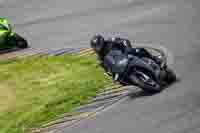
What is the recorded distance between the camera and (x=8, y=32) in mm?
22641

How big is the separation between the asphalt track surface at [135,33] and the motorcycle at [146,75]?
1.02 feet

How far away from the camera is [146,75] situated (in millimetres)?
16922

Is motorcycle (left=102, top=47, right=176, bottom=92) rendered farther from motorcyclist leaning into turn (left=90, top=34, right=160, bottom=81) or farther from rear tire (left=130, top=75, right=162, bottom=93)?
motorcyclist leaning into turn (left=90, top=34, right=160, bottom=81)

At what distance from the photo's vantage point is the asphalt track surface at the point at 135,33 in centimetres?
1519

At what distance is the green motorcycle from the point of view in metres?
22.7

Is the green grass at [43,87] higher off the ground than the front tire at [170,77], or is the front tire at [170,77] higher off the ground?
the front tire at [170,77]

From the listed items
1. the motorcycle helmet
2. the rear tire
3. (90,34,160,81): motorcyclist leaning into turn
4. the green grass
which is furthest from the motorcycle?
the motorcycle helmet

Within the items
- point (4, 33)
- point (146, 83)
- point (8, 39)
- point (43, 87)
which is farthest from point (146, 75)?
point (8, 39)

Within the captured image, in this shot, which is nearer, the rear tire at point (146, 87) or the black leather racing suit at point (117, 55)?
the rear tire at point (146, 87)

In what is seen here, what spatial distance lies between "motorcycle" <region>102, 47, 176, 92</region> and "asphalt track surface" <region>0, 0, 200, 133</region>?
31 cm

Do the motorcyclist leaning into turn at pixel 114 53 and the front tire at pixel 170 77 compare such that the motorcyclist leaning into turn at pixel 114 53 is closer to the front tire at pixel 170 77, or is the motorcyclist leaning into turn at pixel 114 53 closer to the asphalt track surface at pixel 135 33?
the front tire at pixel 170 77

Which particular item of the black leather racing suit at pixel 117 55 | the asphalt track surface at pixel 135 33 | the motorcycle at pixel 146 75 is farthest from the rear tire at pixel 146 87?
the black leather racing suit at pixel 117 55

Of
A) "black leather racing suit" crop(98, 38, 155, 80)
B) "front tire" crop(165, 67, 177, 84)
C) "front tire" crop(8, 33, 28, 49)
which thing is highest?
"black leather racing suit" crop(98, 38, 155, 80)

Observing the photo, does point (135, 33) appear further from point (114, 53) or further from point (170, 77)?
point (170, 77)
